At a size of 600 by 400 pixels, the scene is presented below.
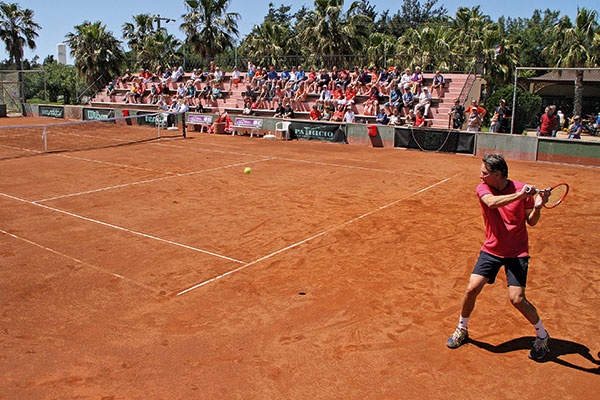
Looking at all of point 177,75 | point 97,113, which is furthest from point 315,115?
point 97,113

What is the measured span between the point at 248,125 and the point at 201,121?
327 cm

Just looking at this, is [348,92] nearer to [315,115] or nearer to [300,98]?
[315,115]

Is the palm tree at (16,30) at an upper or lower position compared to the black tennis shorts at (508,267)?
upper

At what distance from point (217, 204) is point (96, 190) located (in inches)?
140

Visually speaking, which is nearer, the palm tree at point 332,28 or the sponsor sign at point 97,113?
the sponsor sign at point 97,113

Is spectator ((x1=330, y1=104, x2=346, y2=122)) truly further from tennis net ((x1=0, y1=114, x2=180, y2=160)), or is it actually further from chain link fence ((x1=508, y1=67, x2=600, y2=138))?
chain link fence ((x1=508, y1=67, x2=600, y2=138))

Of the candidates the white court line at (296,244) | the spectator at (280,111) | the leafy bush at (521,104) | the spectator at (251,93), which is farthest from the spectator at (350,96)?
the white court line at (296,244)

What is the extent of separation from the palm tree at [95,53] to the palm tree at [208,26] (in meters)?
5.81

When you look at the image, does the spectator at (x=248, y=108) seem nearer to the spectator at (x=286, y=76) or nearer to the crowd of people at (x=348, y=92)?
the crowd of people at (x=348, y=92)

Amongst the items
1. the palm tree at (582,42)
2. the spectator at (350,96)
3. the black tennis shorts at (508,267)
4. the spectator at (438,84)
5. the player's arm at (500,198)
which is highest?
the palm tree at (582,42)

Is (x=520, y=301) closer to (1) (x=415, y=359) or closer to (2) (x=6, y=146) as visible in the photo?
(1) (x=415, y=359)

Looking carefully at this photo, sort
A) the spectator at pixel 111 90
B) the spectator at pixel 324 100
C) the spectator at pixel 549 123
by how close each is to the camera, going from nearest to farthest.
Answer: the spectator at pixel 549 123, the spectator at pixel 324 100, the spectator at pixel 111 90

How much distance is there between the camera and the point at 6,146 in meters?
22.3

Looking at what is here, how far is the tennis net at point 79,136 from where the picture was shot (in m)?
21.4
